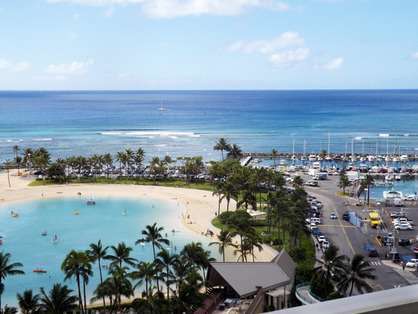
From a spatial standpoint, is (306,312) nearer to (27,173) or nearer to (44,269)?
(44,269)

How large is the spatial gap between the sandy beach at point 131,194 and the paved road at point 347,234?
7561mm

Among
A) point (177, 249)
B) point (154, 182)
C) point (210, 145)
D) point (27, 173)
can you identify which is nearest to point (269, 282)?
point (177, 249)

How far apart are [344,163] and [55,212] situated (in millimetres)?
34509

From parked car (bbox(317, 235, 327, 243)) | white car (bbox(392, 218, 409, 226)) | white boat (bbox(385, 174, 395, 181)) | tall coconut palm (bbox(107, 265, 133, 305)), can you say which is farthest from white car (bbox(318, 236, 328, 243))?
white boat (bbox(385, 174, 395, 181))

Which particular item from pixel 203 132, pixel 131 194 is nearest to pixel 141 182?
pixel 131 194

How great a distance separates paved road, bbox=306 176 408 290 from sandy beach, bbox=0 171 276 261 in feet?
24.8

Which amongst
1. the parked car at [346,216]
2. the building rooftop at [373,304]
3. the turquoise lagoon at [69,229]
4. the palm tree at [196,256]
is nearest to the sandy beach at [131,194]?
the turquoise lagoon at [69,229]

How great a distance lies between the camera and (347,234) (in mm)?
28781

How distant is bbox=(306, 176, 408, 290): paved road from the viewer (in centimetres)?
2125

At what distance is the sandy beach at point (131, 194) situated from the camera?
34703mm

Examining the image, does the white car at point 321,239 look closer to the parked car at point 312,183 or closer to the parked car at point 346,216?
the parked car at point 346,216

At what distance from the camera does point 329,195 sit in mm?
40250

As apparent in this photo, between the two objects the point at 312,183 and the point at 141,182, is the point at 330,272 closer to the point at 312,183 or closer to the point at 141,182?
the point at 312,183

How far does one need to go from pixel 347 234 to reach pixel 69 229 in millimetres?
17207
